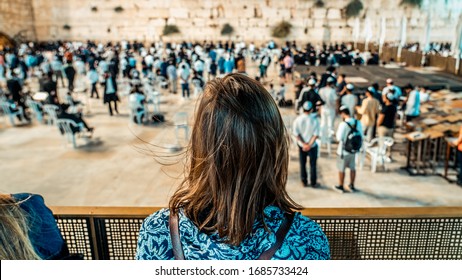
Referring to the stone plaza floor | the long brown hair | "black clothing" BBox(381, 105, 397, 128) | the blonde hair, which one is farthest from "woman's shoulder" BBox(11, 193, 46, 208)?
"black clothing" BBox(381, 105, 397, 128)

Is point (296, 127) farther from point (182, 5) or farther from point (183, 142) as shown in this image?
point (182, 5)

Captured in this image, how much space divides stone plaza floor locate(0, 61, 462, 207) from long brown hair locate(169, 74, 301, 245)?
3322mm

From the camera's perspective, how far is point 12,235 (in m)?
1.16

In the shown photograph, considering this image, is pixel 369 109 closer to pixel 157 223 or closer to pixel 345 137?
pixel 345 137

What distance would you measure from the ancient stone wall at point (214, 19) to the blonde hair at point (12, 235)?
2649 centimetres

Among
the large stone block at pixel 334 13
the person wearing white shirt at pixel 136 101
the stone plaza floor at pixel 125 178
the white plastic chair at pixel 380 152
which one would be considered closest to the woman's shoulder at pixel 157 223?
the stone plaza floor at pixel 125 178

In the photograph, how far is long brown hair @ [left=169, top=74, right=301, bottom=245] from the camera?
1.02 meters

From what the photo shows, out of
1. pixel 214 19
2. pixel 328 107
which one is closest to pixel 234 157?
pixel 328 107

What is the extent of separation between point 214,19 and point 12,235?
26.7 metres

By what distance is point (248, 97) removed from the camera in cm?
103

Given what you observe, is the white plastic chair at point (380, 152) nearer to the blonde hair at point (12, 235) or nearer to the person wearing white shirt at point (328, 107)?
the person wearing white shirt at point (328, 107)

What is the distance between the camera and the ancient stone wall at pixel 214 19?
26.0m

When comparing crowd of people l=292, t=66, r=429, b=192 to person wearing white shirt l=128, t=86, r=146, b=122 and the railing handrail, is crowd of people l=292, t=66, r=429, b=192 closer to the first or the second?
the railing handrail

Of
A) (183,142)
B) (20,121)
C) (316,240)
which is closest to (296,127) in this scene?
(183,142)
